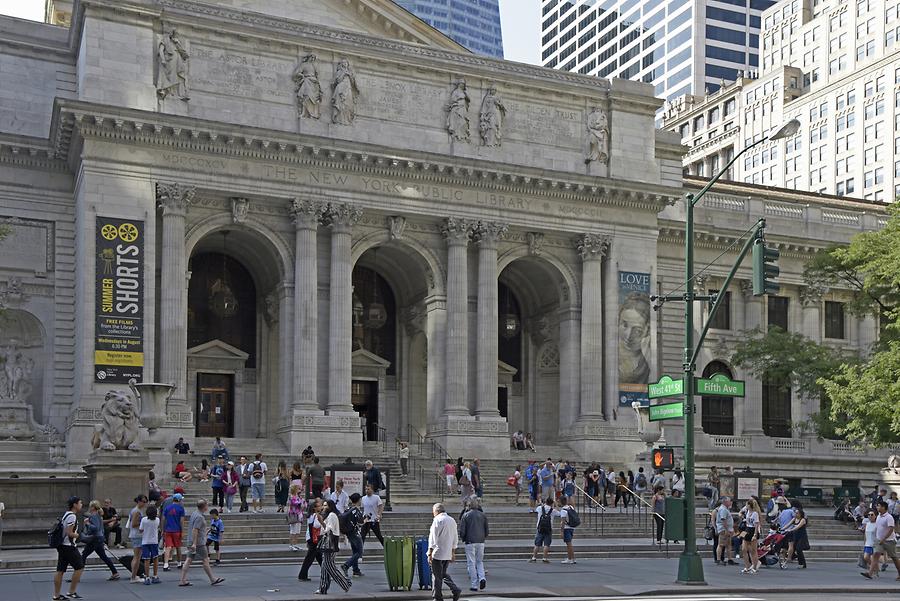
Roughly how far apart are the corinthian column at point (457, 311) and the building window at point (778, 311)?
20.4 meters

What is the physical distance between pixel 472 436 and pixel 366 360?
7361 millimetres

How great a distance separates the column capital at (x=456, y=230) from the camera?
176ft

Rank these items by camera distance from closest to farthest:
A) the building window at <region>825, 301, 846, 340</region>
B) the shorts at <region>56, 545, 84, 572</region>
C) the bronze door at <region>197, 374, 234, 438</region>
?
1. the shorts at <region>56, 545, 84, 572</region>
2. the bronze door at <region>197, 374, 234, 438</region>
3. the building window at <region>825, 301, 846, 340</region>

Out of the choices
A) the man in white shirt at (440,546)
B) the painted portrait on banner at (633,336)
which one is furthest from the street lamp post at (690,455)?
the painted portrait on banner at (633,336)

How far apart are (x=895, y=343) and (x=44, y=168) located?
3333 centimetres

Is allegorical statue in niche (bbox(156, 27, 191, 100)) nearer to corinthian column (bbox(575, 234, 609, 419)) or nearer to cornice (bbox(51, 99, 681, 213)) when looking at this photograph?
cornice (bbox(51, 99, 681, 213))

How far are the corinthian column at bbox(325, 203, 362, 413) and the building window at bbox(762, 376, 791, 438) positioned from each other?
82.7 ft

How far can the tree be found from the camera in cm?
4434

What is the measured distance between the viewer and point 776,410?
66.6 meters

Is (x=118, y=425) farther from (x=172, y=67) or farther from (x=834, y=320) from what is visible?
(x=834, y=320)

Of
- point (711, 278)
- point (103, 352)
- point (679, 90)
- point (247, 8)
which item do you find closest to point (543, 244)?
point (711, 278)

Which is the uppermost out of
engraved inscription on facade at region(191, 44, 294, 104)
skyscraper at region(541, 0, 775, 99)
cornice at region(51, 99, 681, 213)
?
skyscraper at region(541, 0, 775, 99)

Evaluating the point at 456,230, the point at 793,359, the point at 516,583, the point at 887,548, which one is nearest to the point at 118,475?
the point at 516,583

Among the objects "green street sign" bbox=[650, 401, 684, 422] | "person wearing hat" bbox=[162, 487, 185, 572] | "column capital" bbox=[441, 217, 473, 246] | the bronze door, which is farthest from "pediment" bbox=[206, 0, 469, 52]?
"person wearing hat" bbox=[162, 487, 185, 572]
